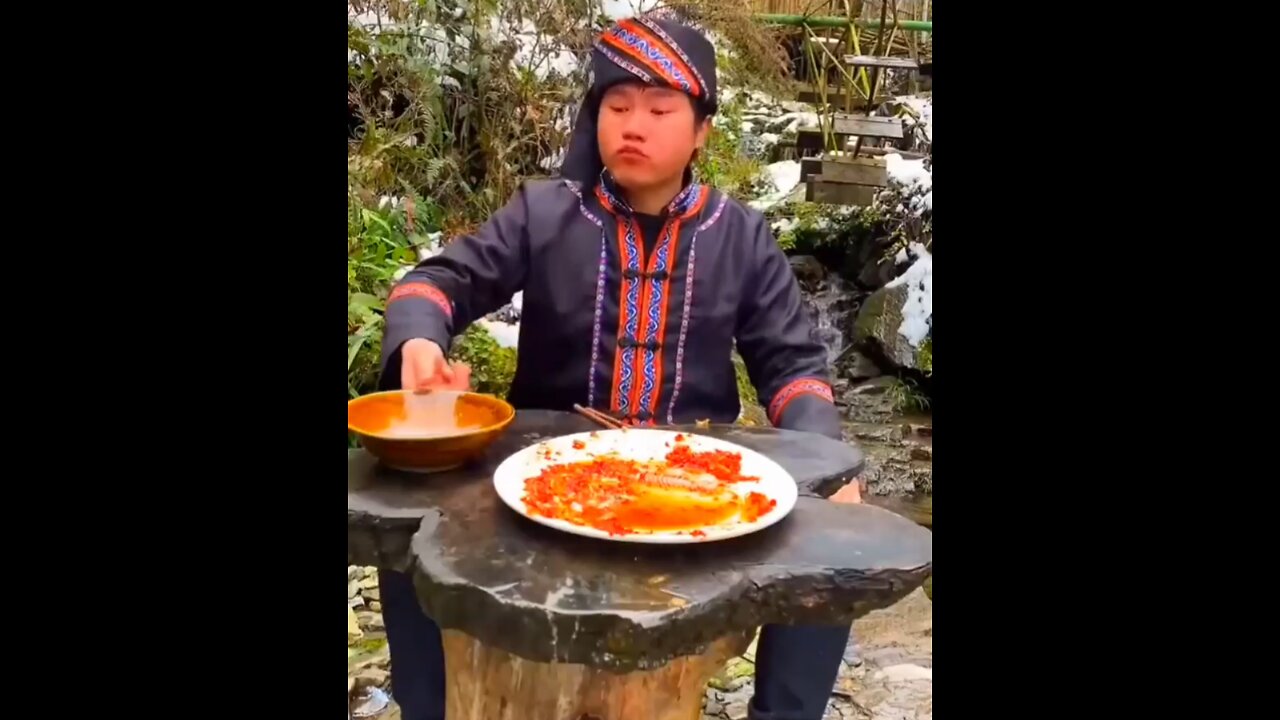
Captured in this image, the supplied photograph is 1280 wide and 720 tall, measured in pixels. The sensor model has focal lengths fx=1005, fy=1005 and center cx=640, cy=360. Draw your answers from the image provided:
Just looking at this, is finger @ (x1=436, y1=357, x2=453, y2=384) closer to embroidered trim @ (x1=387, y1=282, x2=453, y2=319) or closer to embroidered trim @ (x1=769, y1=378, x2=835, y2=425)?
embroidered trim @ (x1=387, y1=282, x2=453, y2=319)

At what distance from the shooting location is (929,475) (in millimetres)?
1297

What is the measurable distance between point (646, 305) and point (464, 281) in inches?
9.9

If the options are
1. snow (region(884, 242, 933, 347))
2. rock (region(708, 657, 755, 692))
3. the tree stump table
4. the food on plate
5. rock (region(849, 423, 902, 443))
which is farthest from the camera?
rock (region(708, 657, 755, 692))

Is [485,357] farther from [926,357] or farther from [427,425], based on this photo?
→ [926,357]

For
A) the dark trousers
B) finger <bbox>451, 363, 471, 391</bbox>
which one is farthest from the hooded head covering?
the dark trousers

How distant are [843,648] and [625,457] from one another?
0.40 meters

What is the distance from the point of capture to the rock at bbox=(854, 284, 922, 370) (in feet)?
4.28

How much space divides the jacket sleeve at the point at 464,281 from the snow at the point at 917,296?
51cm

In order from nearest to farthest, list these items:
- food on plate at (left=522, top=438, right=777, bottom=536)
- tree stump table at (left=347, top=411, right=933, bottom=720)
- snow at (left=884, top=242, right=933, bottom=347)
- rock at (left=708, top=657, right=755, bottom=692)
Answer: tree stump table at (left=347, top=411, right=933, bottom=720), food on plate at (left=522, top=438, right=777, bottom=536), snow at (left=884, top=242, right=933, bottom=347), rock at (left=708, top=657, right=755, bottom=692)

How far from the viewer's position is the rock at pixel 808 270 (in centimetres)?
141

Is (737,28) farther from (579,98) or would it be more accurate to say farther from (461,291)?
(461,291)

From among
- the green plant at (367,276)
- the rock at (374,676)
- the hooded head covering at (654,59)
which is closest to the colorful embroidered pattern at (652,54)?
the hooded head covering at (654,59)

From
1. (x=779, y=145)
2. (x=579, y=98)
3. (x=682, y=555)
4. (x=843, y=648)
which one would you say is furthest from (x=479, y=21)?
(x=843, y=648)

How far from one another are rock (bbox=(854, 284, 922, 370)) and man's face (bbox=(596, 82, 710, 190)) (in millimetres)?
321
